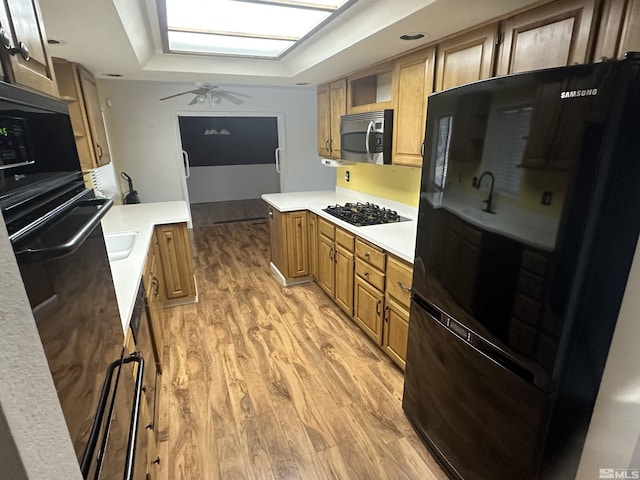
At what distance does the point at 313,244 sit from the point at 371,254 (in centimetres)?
115

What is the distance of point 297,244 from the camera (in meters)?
3.51

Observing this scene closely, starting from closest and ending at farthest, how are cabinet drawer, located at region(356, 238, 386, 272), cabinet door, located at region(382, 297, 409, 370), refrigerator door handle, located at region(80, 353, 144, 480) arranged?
refrigerator door handle, located at region(80, 353, 144, 480) → cabinet door, located at region(382, 297, 409, 370) → cabinet drawer, located at region(356, 238, 386, 272)

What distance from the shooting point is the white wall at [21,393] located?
38 centimetres

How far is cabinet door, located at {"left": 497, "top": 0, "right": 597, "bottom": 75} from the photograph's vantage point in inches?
54.0

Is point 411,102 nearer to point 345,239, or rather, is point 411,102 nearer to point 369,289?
point 345,239

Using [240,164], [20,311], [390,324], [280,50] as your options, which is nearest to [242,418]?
[390,324]

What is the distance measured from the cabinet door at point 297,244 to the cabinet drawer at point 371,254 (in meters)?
0.99

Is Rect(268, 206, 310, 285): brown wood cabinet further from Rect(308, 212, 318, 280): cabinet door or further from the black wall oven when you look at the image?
the black wall oven

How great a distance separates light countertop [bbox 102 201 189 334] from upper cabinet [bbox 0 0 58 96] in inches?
32.7

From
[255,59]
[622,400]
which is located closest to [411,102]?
[255,59]

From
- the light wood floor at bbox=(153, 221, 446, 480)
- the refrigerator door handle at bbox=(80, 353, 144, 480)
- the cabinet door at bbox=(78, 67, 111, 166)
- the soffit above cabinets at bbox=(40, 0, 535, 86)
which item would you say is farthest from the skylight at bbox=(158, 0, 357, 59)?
the light wood floor at bbox=(153, 221, 446, 480)

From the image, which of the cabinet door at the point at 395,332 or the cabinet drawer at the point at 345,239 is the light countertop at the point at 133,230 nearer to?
the cabinet drawer at the point at 345,239

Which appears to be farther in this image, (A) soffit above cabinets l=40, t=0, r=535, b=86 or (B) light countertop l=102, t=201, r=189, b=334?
(A) soffit above cabinets l=40, t=0, r=535, b=86

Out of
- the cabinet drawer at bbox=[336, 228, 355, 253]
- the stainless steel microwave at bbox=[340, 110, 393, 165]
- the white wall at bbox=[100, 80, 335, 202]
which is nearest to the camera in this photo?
the stainless steel microwave at bbox=[340, 110, 393, 165]
